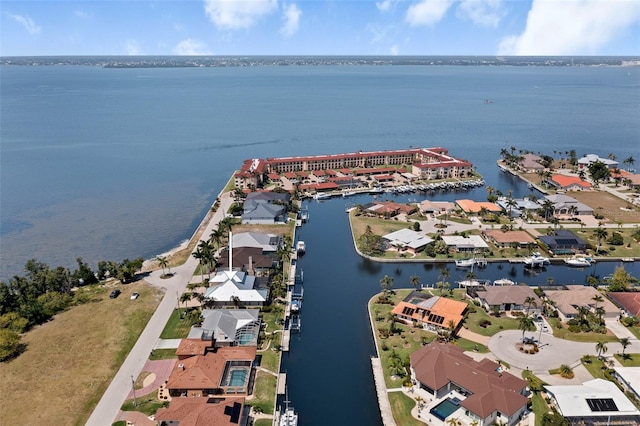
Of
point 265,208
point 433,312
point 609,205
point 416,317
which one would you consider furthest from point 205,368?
point 609,205

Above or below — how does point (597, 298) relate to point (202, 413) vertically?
above

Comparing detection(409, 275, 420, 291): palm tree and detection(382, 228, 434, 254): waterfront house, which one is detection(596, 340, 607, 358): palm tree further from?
detection(382, 228, 434, 254): waterfront house

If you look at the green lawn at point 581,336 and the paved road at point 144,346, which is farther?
the green lawn at point 581,336

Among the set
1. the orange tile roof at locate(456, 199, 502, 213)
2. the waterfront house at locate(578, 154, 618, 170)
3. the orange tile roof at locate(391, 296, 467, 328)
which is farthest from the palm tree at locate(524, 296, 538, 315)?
the waterfront house at locate(578, 154, 618, 170)

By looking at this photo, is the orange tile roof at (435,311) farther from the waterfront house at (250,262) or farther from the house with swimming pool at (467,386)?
the waterfront house at (250,262)

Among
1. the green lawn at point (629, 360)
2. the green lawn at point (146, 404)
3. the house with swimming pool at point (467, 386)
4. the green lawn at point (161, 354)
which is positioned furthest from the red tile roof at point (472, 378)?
the green lawn at point (161, 354)

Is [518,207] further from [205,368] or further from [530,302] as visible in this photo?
[205,368]
